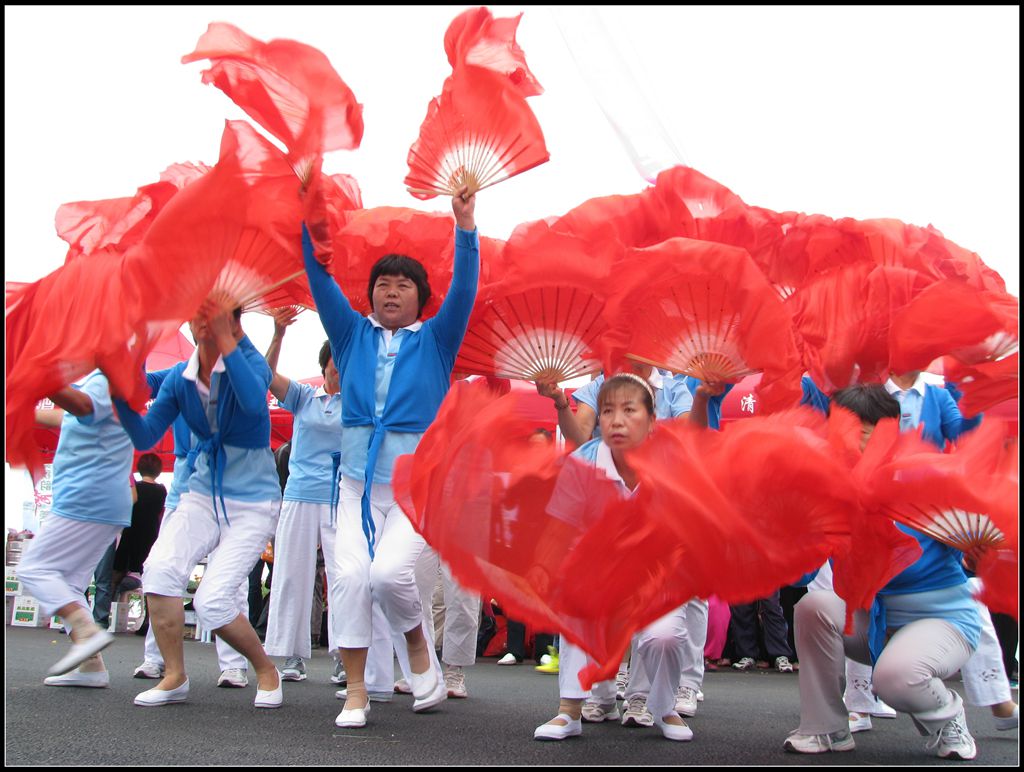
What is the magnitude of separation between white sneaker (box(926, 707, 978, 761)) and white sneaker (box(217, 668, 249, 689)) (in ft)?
10.7

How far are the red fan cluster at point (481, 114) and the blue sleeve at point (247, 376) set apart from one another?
102 centimetres

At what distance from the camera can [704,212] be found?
3.65 m

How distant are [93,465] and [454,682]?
2043 mm

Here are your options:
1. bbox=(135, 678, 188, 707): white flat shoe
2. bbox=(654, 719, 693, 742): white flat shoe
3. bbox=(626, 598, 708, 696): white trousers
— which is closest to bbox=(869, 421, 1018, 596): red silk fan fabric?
bbox=(654, 719, 693, 742): white flat shoe

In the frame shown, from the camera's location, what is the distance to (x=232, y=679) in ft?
15.9

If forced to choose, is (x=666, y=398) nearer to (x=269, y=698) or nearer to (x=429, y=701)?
(x=429, y=701)

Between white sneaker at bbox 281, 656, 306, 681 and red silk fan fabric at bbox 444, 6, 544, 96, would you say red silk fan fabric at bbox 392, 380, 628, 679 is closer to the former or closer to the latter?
red silk fan fabric at bbox 444, 6, 544, 96

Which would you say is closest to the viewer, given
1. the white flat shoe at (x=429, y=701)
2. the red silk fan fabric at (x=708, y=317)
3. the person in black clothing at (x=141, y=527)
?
the red silk fan fabric at (x=708, y=317)

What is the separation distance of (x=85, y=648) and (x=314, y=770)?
173 cm

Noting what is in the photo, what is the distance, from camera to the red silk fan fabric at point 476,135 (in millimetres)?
3355

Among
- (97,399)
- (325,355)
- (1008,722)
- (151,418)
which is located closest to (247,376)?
(151,418)

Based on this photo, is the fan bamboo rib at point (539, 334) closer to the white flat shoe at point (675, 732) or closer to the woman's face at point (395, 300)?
the woman's face at point (395, 300)

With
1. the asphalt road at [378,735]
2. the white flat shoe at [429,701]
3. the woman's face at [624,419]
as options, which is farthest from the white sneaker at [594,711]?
the woman's face at [624,419]

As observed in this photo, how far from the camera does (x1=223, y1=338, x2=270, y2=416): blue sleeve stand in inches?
144
